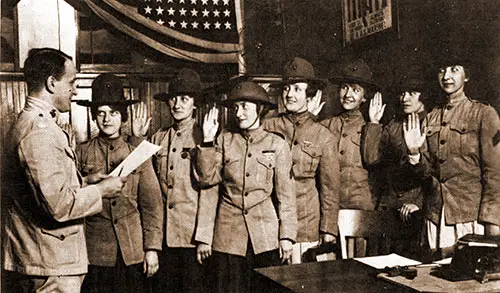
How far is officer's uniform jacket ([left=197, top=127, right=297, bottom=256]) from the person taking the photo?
8.66ft

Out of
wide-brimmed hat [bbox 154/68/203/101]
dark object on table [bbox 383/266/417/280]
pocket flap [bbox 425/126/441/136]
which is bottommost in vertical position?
dark object on table [bbox 383/266/417/280]

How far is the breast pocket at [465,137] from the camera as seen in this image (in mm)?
2635

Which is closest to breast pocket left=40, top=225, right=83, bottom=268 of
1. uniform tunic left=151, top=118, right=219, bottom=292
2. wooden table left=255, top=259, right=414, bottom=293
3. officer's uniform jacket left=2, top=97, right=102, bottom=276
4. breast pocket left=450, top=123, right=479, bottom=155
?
officer's uniform jacket left=2, top=97, right=102, bottom=276

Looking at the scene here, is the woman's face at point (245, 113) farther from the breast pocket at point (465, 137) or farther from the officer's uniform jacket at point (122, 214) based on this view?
the breast pocket at point (465, 137)

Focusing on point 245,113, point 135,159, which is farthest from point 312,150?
point 135,159

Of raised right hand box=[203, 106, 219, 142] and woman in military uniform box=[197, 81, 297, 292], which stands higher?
raised right hand box=[203, 106, 219, 142]

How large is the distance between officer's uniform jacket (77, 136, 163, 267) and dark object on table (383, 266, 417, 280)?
130 cm

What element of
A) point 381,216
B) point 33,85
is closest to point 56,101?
point 33,85

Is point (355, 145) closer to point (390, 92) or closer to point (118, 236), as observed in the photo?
point (390, 92)

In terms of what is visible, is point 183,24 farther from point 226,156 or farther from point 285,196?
point 285,196

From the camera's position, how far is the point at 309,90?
3.16 metres

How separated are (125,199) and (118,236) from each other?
170 millimetres

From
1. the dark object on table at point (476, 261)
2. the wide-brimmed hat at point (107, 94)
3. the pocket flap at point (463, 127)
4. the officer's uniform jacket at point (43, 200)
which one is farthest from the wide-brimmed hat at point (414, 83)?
the officer's uniform jacket at point (43, 200)

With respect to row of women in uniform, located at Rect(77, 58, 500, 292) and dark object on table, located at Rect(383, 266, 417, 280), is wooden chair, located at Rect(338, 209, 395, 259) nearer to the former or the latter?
row of women in uniform, located at Rect(77, 58, 500, 292)
